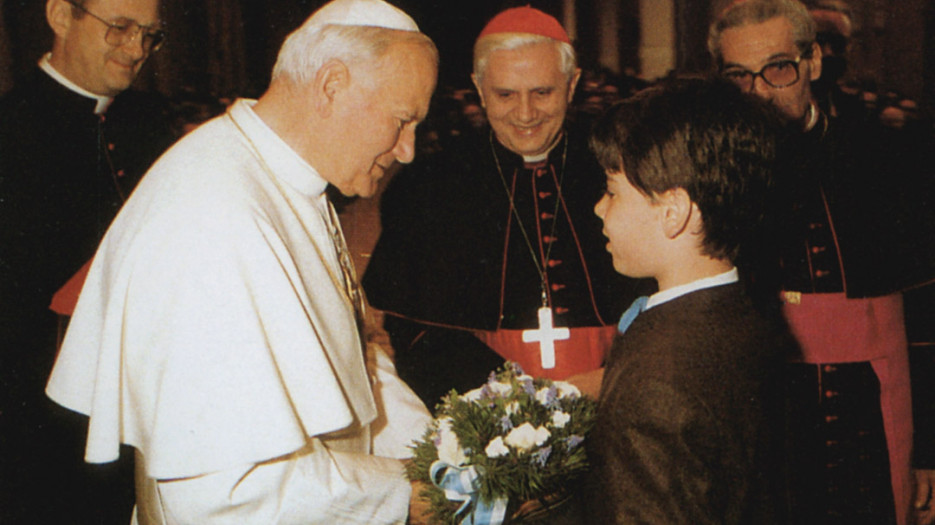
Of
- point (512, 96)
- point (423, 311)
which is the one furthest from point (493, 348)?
point (512, 96)

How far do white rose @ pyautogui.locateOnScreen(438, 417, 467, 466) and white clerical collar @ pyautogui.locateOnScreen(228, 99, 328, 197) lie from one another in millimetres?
721

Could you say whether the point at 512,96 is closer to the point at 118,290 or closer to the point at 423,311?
the point at 423,311

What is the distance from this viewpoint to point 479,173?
3.15 metres

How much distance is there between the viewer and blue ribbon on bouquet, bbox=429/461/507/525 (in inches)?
59.7

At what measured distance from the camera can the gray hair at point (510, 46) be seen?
9.35 feet

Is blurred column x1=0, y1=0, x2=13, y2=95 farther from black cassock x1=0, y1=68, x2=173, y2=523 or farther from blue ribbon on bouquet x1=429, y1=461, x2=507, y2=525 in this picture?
blue ribbon on bouquet x1=429, y1=461, x2=507, y2=525

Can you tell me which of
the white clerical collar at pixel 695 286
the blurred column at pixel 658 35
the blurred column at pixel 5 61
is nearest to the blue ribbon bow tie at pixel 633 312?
the white clerical collar at pixel 695 286

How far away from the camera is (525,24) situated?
2885 millimetres

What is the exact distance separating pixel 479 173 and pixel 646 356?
177 centimetres

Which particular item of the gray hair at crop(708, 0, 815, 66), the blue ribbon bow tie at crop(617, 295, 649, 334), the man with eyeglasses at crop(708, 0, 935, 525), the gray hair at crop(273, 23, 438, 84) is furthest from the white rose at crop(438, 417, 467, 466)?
the gray hair at crop(708, 0, 815, 66)

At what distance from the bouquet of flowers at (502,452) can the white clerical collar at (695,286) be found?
11.4 inches

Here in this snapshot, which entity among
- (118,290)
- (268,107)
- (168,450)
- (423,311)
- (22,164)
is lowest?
(423,311)

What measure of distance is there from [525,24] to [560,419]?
182 centimetres

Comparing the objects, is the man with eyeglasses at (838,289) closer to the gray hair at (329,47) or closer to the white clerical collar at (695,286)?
the white clerical collar at (695,286)
